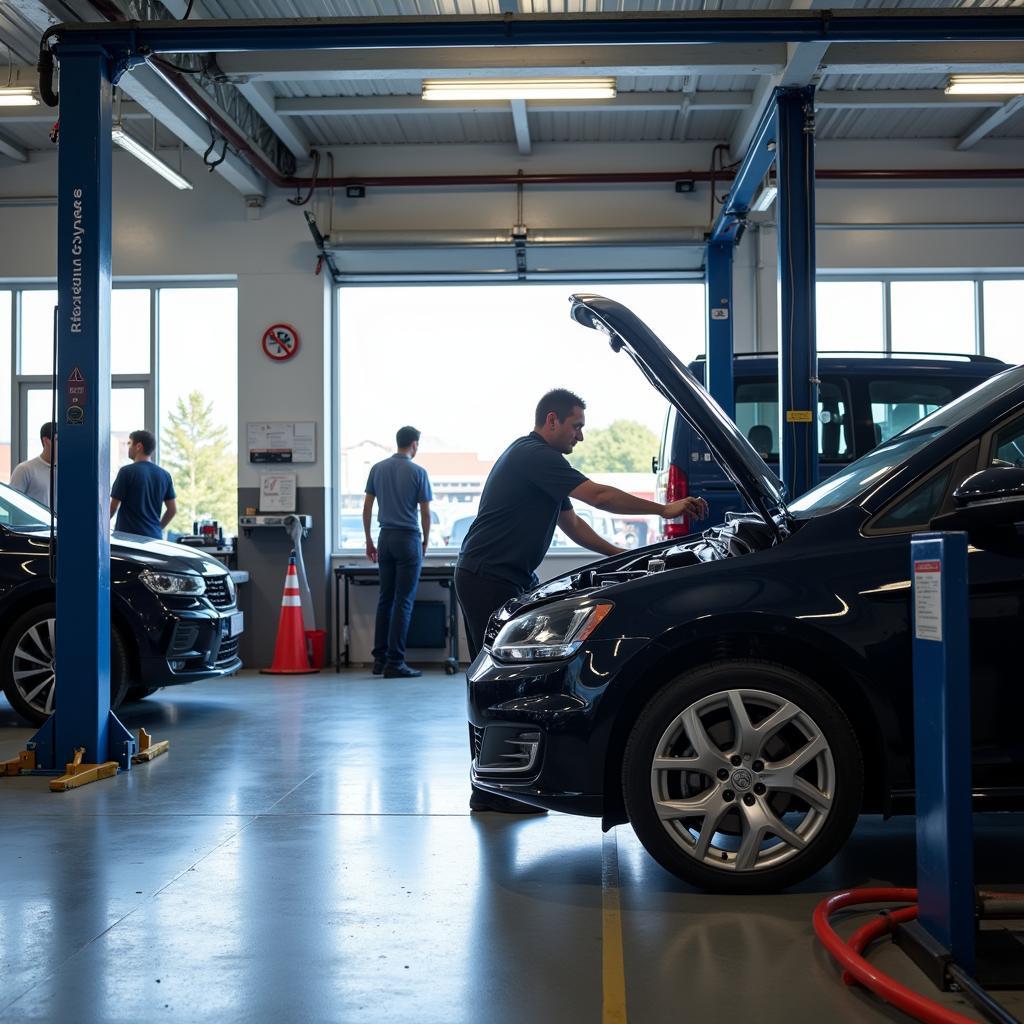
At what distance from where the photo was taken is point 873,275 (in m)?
11.6

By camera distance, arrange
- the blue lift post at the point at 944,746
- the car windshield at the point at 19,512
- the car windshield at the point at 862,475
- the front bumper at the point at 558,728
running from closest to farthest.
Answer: the blue lift post at the point at 944,746
the front bumper at the point at 558,728
the car windshield at the point at 862,475
the car windshield at the point at 19,512

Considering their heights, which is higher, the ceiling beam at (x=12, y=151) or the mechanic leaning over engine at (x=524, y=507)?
the ceiling beam at (x=12, y=151)

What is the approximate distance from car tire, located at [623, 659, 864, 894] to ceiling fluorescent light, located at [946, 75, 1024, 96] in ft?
22.9

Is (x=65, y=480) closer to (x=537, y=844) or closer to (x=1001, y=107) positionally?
(x=537, y=844)

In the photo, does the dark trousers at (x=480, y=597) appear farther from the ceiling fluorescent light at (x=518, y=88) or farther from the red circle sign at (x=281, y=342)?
the red circle sign at (x=281, y=342)

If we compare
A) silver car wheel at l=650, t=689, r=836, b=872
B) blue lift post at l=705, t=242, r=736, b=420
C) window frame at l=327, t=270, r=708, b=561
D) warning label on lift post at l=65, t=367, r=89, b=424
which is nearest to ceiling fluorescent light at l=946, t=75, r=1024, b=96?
blue lift post at l=705, t=242, r=736, b=420

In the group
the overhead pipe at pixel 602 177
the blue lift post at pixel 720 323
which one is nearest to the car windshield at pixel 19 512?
the blue lift post at pixel 720 323

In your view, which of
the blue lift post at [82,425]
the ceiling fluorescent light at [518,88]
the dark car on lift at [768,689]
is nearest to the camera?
the dark car on lift at [768,689]

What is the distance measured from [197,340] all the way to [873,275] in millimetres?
7065

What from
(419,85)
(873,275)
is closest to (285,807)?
(419,85)

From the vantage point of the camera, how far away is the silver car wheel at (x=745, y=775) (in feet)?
10.6

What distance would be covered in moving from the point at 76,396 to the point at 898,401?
544 cm

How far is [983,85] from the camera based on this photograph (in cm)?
859

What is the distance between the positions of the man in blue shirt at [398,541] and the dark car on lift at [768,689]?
6.50 meters
